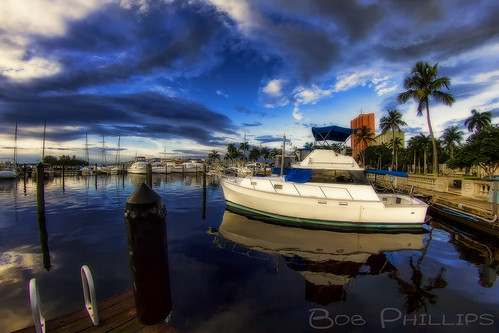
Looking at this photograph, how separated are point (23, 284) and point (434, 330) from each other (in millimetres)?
9495

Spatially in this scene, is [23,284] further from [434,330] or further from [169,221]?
[434,330]

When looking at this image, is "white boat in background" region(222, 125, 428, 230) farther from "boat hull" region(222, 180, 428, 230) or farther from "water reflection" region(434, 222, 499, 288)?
"water reflection" region(434, 222, 499, 288)

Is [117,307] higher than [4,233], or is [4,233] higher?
[117,307]

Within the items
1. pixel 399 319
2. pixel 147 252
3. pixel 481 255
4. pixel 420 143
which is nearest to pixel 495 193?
pixel 481 255

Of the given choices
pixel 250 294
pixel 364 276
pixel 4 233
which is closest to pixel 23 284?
pixel 250 294

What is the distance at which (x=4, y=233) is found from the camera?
1001 cm

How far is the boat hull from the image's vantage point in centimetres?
982

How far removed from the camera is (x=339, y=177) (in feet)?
35.4

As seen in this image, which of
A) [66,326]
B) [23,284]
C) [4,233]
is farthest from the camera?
[4,233]

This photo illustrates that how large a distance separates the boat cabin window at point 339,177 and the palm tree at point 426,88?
19411 mm

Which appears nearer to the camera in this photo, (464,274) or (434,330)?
(434,330)

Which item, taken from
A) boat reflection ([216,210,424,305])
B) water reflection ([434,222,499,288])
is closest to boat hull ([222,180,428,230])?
boat reflection ([216,210,424,305])

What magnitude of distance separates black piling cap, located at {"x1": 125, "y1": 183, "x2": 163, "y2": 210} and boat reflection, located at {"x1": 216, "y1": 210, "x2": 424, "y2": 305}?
4.39 meters

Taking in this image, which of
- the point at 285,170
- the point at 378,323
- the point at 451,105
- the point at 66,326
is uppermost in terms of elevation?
the point at 451,105
